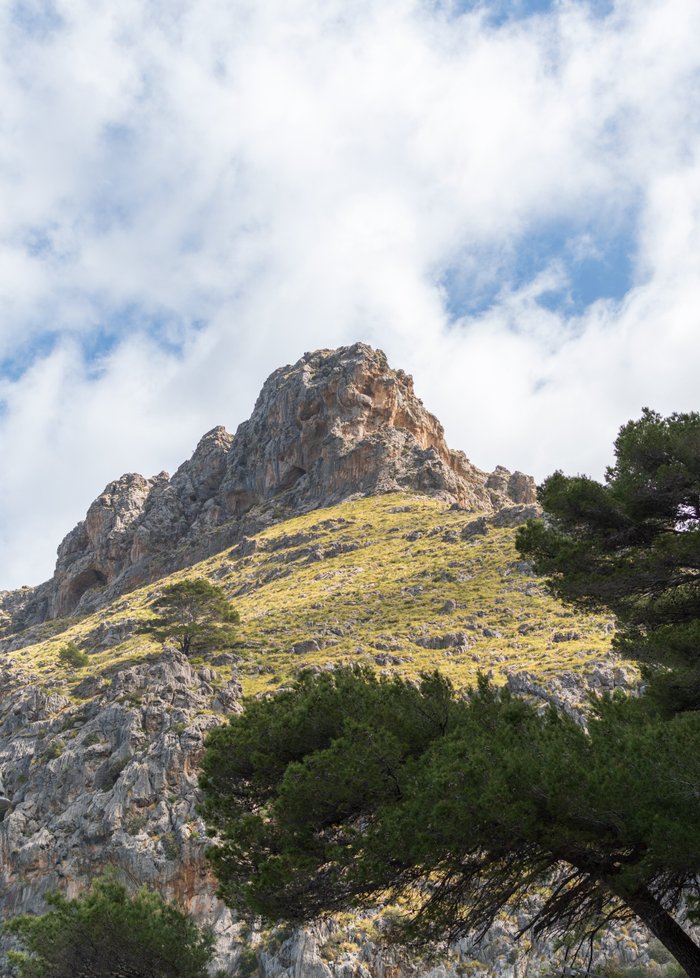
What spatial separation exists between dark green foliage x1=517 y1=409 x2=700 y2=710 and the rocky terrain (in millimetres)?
9833

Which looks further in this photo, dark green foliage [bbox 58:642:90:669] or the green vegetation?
dark green foliage [bbox 58:642:90:669]

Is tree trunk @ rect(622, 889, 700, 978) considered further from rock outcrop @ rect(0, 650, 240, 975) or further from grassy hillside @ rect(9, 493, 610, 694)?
grassy hillside @ rect(9, 493, 610, 694)

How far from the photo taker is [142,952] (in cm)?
1753

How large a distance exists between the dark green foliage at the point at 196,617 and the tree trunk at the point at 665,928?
44187 mm

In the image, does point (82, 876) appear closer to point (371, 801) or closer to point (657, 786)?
point (371, 801)

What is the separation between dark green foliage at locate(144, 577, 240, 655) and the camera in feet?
177

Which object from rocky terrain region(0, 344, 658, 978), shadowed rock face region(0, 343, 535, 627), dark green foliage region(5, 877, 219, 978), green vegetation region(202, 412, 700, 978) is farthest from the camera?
shadowed rock face region(0, 343, 535, 627)

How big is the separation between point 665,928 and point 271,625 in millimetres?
46543

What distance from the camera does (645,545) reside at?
15539 millimetres

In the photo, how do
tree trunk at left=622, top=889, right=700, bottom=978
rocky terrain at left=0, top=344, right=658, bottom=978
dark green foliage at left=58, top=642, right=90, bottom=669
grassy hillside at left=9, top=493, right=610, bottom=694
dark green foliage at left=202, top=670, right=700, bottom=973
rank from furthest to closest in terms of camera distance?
dark green foliage at left=58, top=642, right=90, bottom=669
grassy hillside at left=9, top=493, right=610, bottom=694
rocky terrain at left=0, top=344, right=658, bottom=978
tree trunk at left=622, top=889, right=700, bottom=978
dark green foliage at left=202, top=670, right=700, bottom=973

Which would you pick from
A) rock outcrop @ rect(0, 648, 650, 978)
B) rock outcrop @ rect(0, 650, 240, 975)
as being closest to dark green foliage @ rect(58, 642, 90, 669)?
rock outcrop @ rect(0, 648, 650, 978)

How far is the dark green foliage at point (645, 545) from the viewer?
14445 mm

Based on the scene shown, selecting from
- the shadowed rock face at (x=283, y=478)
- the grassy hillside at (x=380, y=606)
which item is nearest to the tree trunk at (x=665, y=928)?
the grassy hillside at (x=380, y=606)

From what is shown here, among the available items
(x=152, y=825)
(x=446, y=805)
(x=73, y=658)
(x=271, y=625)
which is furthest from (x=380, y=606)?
(x=446, y=805)
